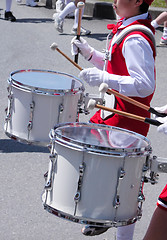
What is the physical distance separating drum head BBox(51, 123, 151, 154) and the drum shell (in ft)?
0.10

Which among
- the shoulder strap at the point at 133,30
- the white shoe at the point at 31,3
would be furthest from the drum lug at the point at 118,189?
the white shoe at the point at 31,3

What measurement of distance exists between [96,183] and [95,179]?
0.06 ft

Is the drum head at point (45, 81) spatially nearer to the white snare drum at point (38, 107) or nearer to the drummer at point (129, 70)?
the white snare drum at point (38, 107)

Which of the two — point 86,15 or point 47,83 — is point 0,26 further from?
point 47,83

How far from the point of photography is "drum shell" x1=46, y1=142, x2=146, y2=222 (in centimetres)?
258

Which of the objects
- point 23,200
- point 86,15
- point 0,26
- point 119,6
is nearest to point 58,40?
point 0,26

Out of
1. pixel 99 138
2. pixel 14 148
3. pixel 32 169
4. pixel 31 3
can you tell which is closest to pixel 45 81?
pixel 99 138

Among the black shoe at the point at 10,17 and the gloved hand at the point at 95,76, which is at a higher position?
the gloved hand at the point at 95,76

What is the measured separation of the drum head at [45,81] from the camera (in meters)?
3.38

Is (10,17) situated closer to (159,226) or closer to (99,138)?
(99,138)

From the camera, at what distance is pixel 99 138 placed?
279 cm

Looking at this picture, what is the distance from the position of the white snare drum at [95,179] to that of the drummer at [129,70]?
0.35 metres

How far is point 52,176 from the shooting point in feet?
8.91

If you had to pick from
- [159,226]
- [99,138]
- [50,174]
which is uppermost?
[99,138]
